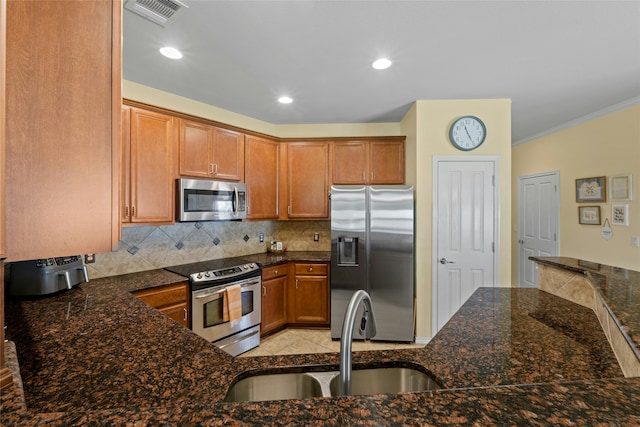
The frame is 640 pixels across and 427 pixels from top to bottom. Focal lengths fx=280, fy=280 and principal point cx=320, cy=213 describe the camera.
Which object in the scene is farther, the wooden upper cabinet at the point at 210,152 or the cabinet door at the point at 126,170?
the wooden upper cabinet at the point at 210,152

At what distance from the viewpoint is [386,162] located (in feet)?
11.7

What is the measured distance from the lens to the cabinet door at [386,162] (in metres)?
3.53

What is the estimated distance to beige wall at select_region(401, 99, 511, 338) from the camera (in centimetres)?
294

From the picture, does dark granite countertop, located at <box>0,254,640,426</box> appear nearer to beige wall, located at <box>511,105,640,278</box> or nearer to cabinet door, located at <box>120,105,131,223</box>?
cabinet door, located at <box>120,105,131,223</box>

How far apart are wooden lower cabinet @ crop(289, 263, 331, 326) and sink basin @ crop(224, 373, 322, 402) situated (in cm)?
248

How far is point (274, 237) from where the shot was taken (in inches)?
158

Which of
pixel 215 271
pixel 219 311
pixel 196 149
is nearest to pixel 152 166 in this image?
pixel 196 149

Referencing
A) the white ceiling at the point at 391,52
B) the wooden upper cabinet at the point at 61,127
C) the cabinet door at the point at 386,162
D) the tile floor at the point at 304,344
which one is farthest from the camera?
the cabinet door at the point at 386,162

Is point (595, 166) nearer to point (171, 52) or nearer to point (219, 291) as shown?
point (219, 291)

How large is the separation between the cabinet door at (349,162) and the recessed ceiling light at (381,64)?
A: 1.35m

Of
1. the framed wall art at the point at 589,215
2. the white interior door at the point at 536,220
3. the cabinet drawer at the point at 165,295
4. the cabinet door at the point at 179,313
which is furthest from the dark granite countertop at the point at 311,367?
the white interior door at the point at 536,220

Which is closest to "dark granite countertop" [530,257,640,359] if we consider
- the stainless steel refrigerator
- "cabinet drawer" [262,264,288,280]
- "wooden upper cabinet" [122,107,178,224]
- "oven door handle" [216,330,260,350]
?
the stainless steel refrigerator

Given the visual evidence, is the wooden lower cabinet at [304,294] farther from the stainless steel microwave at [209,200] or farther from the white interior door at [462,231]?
the white interior door at [462,231]

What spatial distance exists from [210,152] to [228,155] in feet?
0.70
